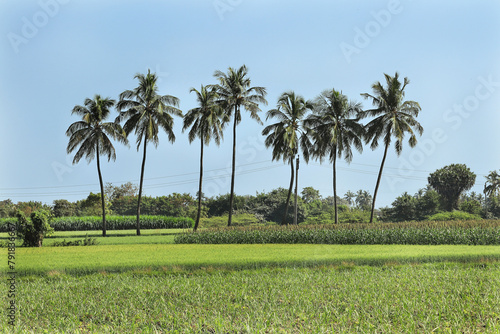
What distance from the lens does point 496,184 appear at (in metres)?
63.8

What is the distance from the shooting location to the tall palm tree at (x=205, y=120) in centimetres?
3356

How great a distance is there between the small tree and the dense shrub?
743 centimetres

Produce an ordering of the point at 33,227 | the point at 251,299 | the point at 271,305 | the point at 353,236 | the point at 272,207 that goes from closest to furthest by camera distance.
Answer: the point at 271,305, the point at 251,299, the point at 33,227, the point at 353,236, the point at 272,207

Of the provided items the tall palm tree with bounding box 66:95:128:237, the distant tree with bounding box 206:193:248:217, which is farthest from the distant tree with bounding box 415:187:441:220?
the tall palm tree with bounding box 66:95:128:237

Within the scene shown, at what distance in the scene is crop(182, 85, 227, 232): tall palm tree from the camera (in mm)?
33562

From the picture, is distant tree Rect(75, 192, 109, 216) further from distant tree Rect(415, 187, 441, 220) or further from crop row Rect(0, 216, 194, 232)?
distant tree Rect(415, 187, 441, 220)

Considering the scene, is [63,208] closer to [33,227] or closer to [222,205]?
[222,205]

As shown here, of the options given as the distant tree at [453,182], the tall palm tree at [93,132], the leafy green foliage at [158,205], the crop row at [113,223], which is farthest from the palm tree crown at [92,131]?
the distant tree at [453,182]

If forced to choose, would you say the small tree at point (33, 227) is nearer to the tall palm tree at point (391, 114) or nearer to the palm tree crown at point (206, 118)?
the palm tree crown at point (206, 118)

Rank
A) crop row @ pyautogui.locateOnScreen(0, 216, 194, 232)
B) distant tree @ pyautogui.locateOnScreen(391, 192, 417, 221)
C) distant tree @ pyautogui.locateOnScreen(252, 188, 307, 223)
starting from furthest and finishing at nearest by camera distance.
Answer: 1. distant tree @ pyautogui.locateOnScreen(252, 188, 307, 223)
2. distant tree @ pyautogui.locateOnScreen(391, 192, 417, 221)
3. crop row @ pyautogui.locateOnScreen(0, 216, 194, 232)

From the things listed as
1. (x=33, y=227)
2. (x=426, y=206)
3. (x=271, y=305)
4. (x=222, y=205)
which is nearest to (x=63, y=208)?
(x=222, y=205)

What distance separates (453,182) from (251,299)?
200ft

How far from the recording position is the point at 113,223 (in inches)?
1762

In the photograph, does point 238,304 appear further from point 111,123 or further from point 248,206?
point 248,206
